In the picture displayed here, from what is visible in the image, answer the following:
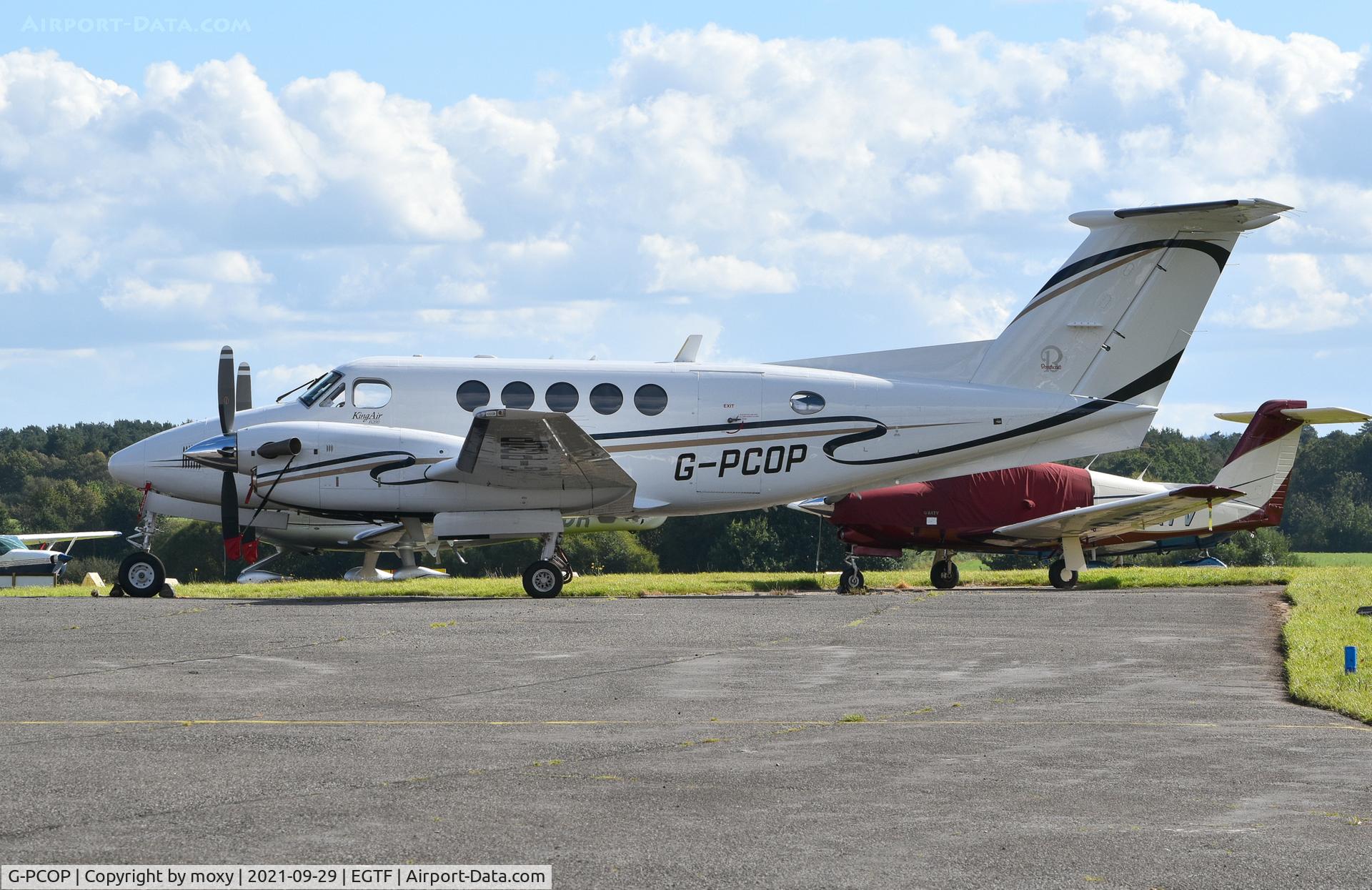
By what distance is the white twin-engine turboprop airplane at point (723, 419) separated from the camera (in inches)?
781

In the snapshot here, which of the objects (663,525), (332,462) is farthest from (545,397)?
(663,525)

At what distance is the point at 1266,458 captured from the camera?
2928 centimetres

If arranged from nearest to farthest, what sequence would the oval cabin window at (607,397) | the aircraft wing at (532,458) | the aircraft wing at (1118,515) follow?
the aircraft wing at (532,458) → the oval cabin window at (607,397) → the aircraft wing at (1118,515)

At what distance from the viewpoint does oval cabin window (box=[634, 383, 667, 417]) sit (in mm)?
Result: 20828

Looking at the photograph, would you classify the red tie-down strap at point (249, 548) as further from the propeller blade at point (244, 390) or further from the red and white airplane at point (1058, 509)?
the red and white airplane at point (1058, 509)

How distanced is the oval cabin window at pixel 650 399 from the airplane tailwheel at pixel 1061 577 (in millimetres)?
10297

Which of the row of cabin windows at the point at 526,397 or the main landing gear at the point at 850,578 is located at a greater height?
the row of cabin windows at the point at 526,397

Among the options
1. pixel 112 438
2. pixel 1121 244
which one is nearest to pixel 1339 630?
pixel 1121 244

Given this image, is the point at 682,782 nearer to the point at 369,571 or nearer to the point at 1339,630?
the point at 1339,630

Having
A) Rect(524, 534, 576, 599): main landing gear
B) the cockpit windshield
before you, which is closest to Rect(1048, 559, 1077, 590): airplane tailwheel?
Rect(524, 534, 576, 599): main landing gear

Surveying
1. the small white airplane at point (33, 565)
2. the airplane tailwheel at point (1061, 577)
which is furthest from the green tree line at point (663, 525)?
the airplane tailwheel at point (1061, 577)

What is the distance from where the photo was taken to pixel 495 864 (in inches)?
227

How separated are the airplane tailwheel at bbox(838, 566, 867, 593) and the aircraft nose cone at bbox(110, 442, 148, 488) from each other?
36.8 ft

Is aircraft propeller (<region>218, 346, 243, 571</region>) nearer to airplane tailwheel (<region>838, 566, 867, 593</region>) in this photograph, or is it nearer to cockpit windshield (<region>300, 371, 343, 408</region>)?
cockpit windshield (<region>300, 371, 343, 408</region>)
